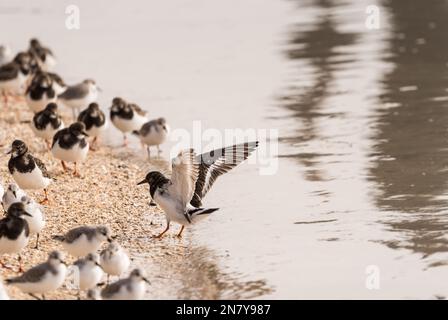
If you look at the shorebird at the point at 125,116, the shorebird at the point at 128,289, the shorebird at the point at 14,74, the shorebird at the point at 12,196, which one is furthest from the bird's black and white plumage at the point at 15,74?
the shorebird at the point at 128,289

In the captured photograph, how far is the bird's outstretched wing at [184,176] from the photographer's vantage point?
945cm

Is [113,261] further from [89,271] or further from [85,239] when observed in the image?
[85,239]

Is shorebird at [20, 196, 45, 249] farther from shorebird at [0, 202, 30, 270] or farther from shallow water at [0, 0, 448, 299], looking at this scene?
shallow water at [0, 0, 448, 299]

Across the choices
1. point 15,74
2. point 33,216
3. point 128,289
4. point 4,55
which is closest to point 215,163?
point 33,216

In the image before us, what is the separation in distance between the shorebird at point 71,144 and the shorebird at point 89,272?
3.65 meters

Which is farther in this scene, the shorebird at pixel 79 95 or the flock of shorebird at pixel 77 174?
the shorebird at pixel 79 95

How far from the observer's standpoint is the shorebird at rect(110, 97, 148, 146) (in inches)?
535

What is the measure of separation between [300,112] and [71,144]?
13.3 feet

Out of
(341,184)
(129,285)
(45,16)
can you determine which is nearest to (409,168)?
(341,184)

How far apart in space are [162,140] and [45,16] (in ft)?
38.6

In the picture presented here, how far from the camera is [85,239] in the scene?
8.93m

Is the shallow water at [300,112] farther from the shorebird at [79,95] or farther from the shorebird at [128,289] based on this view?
the shorebird at [79,95]

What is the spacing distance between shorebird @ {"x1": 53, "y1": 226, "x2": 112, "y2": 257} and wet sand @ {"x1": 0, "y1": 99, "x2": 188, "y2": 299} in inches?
17.6

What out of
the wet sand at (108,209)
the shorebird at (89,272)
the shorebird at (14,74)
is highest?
the shorebird at (14,74)
